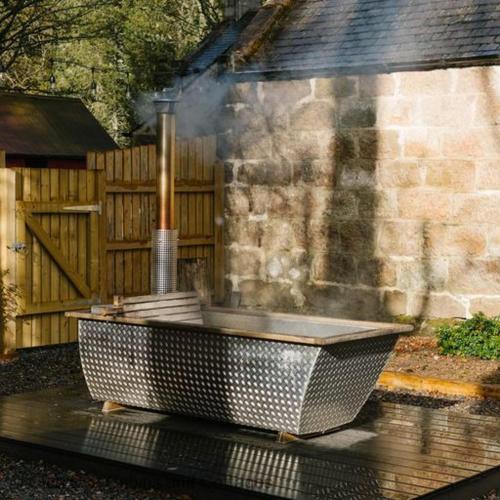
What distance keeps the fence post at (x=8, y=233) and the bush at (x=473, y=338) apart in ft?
13.9

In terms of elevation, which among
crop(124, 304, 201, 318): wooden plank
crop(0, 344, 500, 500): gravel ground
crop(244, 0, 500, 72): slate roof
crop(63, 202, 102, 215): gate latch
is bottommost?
crop(0, 344, 500, 500): gravel ground

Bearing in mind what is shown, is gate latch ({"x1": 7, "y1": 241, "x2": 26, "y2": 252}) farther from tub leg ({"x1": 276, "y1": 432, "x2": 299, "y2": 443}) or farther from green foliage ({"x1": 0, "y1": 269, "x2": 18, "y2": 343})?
tub leg ({"x1": 276, "y1": 432, "x2": 299, "y2": 443})

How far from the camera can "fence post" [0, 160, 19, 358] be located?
35.1 ft

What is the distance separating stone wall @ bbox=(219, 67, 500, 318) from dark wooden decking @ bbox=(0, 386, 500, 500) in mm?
4081

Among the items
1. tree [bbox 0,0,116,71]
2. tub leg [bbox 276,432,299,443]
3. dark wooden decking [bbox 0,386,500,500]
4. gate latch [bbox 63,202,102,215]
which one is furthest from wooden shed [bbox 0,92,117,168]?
tub leg [bbox 276,432,299,443]

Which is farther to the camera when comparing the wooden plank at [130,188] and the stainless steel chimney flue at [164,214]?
the wooden plank at [130,188]

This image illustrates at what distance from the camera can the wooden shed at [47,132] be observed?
15664 mm

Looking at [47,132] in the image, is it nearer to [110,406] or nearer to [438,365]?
[438,365]

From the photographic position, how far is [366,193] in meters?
12.1

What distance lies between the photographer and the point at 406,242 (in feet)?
38.7

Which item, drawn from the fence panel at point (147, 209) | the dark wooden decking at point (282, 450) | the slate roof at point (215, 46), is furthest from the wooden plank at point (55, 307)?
the slate roof at point (215, 46)

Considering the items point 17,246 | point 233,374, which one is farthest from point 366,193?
point 233,374

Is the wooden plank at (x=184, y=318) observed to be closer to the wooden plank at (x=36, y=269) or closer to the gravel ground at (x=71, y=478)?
the gravel ground at (x=71, y=478)

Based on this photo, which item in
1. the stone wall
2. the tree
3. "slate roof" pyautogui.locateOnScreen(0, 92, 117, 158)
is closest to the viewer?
the stone wall
